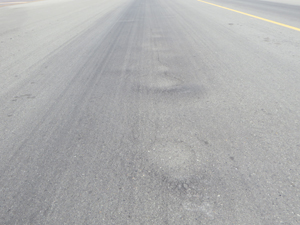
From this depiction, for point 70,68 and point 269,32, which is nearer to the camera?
point 70,68

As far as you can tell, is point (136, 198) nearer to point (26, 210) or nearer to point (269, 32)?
point (26, 210)

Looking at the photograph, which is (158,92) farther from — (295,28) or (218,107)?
(295,28)

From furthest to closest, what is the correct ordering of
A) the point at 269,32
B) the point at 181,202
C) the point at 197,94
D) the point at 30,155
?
1. the point at 269,32
2. the point at 197,94
3. the point at 30,155
4. the point at 181,202

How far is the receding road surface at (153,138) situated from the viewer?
6.17 feet

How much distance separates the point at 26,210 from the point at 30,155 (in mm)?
773

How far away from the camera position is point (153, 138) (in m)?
2.70

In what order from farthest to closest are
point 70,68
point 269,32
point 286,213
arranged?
point 269,32 → point 70,68 → point 286,213

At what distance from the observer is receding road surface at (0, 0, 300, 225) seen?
1880mm

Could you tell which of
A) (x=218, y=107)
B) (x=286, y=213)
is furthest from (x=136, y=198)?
(x=218, y=107)

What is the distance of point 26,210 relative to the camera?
1912 millimetres

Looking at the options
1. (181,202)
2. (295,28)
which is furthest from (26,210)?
(295,28)

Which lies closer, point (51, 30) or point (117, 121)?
point (117, 121)

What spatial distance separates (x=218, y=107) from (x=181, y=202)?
5.51 feet

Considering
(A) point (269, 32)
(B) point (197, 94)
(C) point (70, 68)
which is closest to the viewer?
(B) point (197, 94)
